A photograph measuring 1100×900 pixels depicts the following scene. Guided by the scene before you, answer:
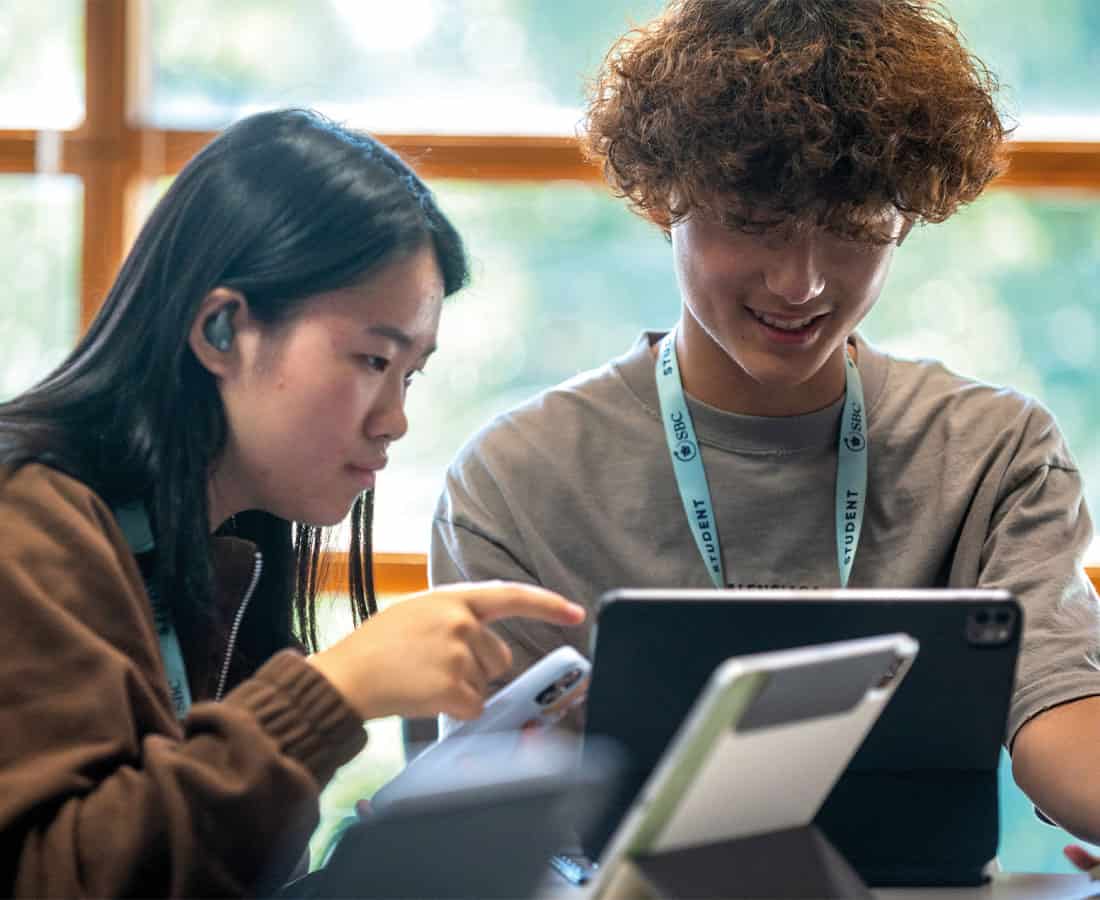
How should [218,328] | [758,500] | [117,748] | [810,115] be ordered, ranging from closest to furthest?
[117,748] < [218,328] < [810,115] < [758,500]

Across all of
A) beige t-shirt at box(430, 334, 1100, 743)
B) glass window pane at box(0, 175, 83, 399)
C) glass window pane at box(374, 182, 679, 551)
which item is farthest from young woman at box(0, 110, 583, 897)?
glass window pane at box(0, 175, 83, 399)

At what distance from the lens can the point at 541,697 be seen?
104 centimetres

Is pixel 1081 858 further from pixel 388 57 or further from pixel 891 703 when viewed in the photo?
pixel 388 57

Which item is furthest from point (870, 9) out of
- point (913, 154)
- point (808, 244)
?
point (808, 244)

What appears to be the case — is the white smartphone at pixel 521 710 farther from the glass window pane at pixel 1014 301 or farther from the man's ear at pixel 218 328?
the glass window pane at pixel 1014 301

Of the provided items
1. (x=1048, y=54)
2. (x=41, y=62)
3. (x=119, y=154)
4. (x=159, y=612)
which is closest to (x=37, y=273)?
(x=119, y=154)

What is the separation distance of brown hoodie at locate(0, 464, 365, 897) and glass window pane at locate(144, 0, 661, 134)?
1820 mm

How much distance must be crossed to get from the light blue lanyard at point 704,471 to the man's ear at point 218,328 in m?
0.59

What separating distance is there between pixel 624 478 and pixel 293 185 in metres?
0.58

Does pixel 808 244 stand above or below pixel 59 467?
above

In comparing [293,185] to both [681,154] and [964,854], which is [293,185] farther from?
[964,854]

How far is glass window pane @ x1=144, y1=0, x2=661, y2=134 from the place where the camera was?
260 centimetres

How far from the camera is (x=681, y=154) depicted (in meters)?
1.47

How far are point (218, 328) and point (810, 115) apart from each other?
65cm
